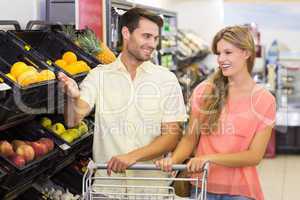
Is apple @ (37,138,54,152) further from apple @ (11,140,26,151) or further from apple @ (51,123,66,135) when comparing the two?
apple @ (51,123,66,135)

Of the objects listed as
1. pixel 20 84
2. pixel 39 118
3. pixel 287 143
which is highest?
pixel 20 84

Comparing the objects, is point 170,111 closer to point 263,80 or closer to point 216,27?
point 263,80

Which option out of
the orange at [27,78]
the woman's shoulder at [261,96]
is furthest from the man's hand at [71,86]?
the woman's shoulder at [261,96]

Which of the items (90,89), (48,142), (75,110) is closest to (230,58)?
(90,89)

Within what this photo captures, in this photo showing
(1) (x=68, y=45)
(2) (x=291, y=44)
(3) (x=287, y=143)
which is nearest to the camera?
(1) (x=68, y=45)

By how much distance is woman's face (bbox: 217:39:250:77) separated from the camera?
2594 millimetres

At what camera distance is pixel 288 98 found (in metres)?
8.09

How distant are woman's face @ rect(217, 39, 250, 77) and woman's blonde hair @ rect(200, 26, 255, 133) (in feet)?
0.07

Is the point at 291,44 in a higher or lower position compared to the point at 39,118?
higher

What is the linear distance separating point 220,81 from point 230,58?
6.2 inches

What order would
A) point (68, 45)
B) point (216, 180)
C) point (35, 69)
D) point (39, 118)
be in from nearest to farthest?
point (216, 180)
point (35, 69)
point (39, 118)
point (68, 45)

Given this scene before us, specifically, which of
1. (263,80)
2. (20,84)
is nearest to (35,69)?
(20,84)

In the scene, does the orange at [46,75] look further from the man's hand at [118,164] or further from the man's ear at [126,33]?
the man's hand at [118,164]

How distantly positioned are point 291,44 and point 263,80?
1031 mm
